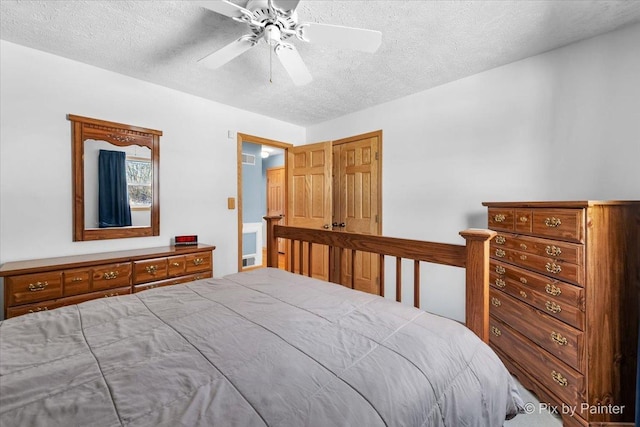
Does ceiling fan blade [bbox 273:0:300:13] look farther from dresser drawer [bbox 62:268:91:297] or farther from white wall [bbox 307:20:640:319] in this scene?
dresser drawer [bbox 62:268:91:297]

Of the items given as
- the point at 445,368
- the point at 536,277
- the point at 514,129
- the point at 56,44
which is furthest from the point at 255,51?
the point at 536,277

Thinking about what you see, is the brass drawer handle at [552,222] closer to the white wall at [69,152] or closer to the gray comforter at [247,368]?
the gray comforter at [247,368]

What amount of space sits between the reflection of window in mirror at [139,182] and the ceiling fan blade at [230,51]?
143 centimetres

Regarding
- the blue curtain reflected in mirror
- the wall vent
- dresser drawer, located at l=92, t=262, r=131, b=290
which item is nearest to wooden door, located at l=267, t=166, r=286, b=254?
the wall vent

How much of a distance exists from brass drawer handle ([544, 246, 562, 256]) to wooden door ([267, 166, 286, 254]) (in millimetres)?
5655

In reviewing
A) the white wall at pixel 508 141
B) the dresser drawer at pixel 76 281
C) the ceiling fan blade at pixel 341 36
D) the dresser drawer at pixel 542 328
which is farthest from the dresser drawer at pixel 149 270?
the dresser drawer at pixel 542 328

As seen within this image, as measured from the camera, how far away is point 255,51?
2.17m

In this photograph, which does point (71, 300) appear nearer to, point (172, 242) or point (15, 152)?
point (172, 242)

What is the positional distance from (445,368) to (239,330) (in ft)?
2.35

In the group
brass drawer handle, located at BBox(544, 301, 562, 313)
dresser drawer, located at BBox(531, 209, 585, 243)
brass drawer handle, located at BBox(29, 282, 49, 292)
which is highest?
dresser drawer, located at BBox(531, 209, 585, 243)

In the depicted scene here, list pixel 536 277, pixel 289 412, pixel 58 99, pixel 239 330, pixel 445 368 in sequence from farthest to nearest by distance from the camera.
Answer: pixel 58 99 → pixel 536 277 → pixel 239 330 → pixel 445 368 → pixel 289 412

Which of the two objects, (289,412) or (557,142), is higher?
(557,142)

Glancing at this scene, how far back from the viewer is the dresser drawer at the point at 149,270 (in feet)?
7.78

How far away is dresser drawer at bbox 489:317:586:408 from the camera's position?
1477mm
